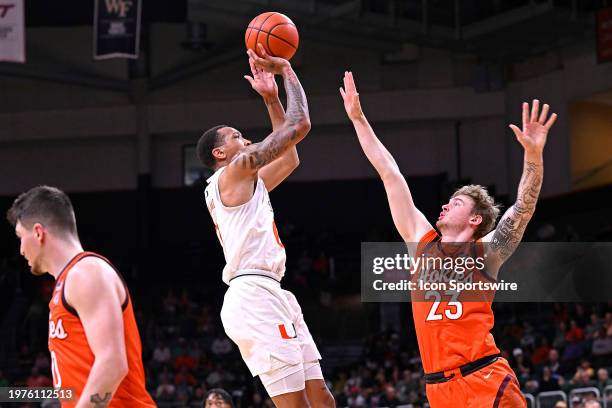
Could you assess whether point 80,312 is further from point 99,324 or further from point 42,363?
point 42,363

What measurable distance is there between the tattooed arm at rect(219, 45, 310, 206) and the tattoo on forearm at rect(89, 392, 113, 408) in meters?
2.34

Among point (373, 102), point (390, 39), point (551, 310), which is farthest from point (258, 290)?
point (373, 102)

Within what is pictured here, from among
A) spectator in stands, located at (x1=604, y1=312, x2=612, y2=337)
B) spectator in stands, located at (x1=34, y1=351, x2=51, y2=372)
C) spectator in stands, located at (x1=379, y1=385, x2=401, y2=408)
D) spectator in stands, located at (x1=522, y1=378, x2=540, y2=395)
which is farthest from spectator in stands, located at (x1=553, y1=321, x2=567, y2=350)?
spectator in stands, located at (x1=34, y1=351, x2=51, y2=372)

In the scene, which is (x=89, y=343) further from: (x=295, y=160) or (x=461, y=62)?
(x=461, y=62)

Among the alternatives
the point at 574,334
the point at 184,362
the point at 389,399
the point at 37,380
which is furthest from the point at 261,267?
the point at 184,362

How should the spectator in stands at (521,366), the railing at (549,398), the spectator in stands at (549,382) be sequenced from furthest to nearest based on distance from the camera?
the spectator in stands at (521,366) → the spectator in stands at (549,382) → the railing at (549,398)

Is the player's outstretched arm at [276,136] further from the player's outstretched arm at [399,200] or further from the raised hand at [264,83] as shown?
the player's outstretched arm at [399,200]

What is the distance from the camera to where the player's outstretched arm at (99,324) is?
4375 mm

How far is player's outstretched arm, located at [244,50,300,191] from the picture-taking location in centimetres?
700

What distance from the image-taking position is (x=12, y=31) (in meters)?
15.7

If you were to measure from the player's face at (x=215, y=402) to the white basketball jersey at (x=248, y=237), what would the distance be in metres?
1.76

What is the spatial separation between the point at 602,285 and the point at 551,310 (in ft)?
11.3

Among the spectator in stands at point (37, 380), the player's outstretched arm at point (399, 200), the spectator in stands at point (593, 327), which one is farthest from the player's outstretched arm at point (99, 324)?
the spectator in stands at point (37, 380)

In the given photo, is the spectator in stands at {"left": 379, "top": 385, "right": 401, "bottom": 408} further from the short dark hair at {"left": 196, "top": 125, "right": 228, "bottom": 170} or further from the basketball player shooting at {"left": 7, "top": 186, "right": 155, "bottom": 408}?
the basketball player shooting at {"left": 7, "top": 186, "right": 155, "bottom": 408}
